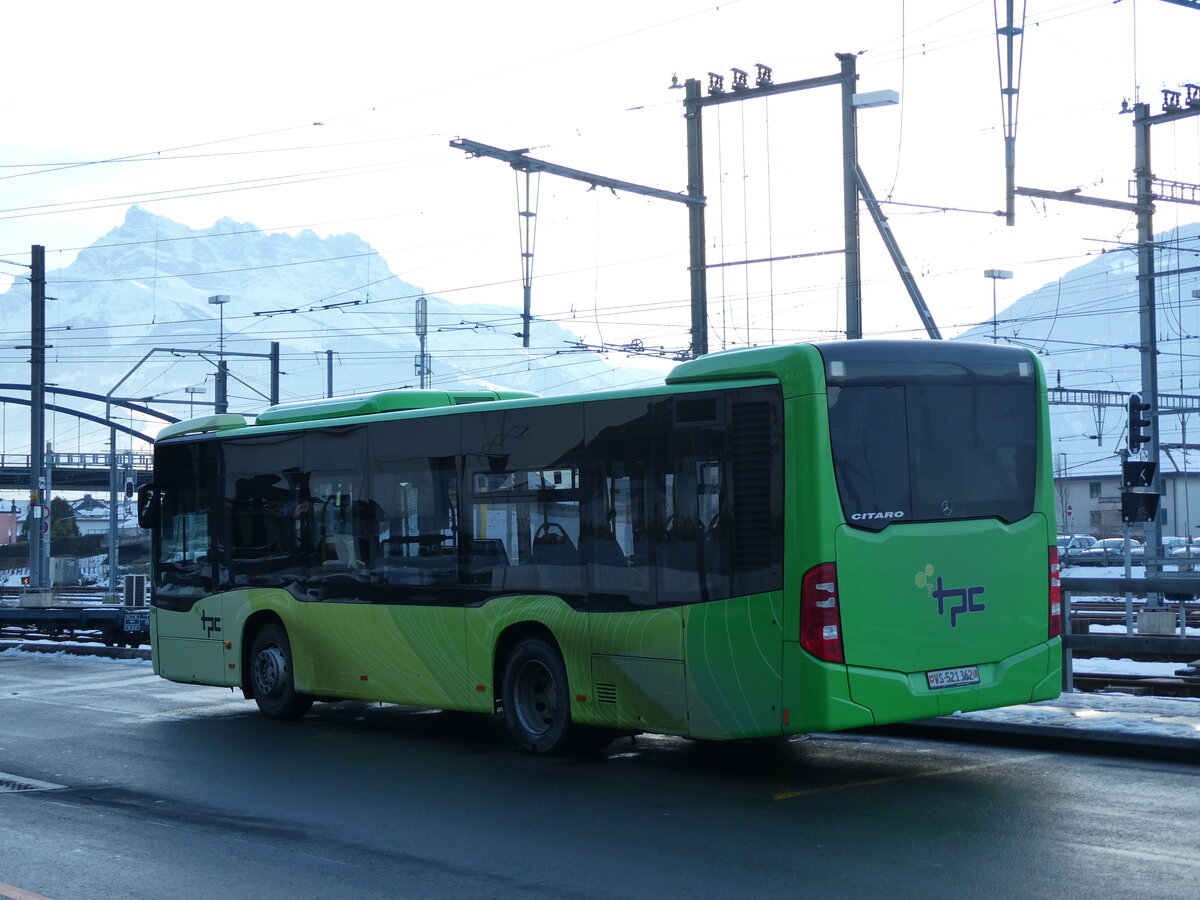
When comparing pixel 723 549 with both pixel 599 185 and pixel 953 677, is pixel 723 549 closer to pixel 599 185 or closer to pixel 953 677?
pixel 953 677

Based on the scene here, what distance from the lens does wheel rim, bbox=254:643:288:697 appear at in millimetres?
14500

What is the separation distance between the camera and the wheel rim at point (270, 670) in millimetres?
14500

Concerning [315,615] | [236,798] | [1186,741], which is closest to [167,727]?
[315,615]

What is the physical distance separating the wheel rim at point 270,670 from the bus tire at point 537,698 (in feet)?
11.5

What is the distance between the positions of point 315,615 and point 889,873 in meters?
7.94

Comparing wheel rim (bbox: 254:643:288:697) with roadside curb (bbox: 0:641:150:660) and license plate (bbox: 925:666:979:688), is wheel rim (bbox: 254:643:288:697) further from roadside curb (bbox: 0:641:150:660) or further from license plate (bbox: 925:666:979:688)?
roadside curb (bbox: 0:641:150:660)

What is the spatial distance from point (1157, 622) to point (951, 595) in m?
15.7

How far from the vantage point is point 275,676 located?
574 inches

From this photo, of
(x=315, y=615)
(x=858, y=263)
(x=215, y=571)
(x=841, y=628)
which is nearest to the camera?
(x=841, y=628)

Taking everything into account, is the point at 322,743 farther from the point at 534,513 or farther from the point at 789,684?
the point at 789,684

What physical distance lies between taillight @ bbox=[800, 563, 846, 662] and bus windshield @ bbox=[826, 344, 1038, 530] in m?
0.43

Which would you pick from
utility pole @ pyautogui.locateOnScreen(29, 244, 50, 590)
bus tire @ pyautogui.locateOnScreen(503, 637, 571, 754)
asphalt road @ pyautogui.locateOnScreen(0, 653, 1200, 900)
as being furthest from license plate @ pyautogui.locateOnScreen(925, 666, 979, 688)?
utility pole @ pyautogui.locateOnScreen(29, 244, 50, 590)

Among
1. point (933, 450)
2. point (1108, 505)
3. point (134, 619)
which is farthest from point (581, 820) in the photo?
point (1108, 505)

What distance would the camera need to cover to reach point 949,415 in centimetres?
1006
